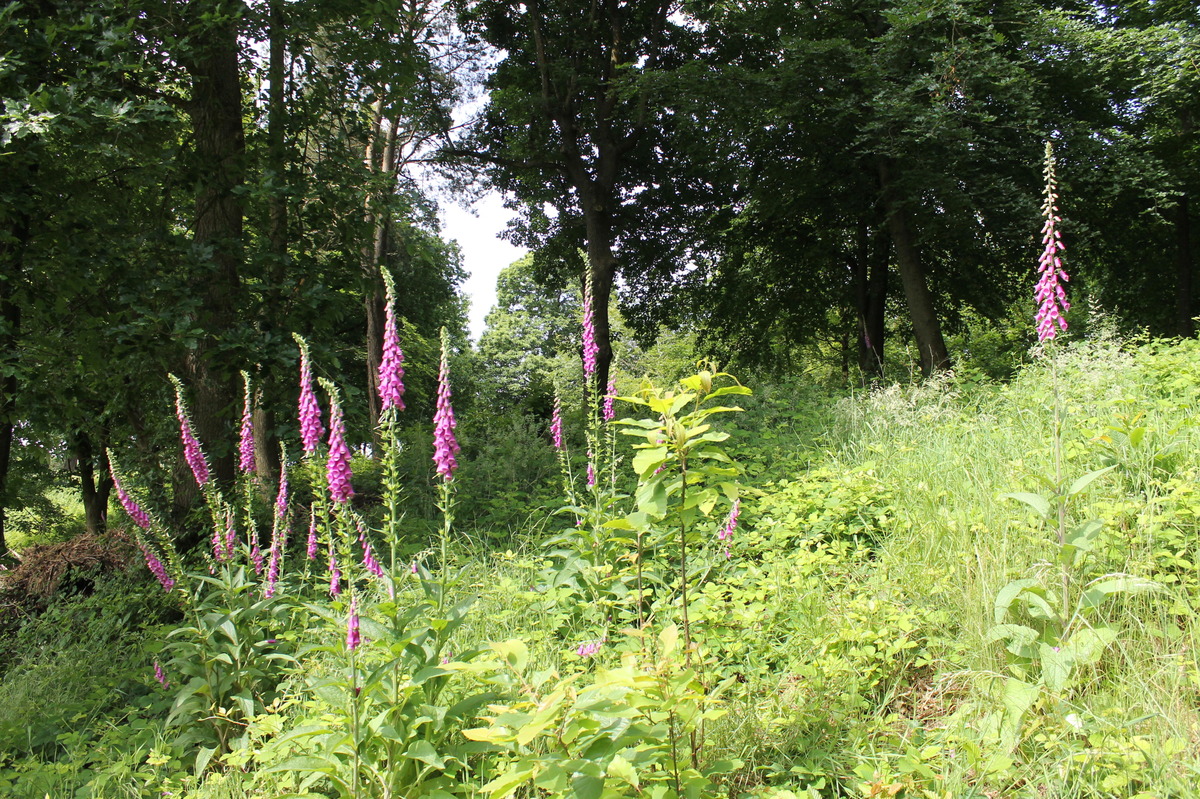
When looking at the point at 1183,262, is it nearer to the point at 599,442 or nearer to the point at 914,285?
the point at 914,285

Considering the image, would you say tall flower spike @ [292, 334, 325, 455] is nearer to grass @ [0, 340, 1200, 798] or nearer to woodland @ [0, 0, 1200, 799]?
A: woodland @ [0, 0, 1200, 799]

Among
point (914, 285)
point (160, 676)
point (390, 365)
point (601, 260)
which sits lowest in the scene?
point (160, 676)

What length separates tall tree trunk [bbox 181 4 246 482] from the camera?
5746 mm

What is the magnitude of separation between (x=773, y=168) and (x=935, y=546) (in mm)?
10712

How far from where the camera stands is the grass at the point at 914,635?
2.27 m

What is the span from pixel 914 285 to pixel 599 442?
30.3 feet

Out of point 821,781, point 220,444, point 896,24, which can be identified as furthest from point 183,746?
point 896,24

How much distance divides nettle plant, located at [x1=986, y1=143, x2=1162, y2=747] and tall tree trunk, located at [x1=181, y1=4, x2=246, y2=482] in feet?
18.6

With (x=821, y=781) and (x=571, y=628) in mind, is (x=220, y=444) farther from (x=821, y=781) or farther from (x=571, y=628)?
(x=821, y=781)

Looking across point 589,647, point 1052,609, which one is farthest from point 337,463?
point 1052,609

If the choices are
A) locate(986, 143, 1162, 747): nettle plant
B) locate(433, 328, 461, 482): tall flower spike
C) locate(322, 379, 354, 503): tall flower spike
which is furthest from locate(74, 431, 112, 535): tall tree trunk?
locate(986, 143, 1162, 747): nettle plant

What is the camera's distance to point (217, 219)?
6297 millimetres

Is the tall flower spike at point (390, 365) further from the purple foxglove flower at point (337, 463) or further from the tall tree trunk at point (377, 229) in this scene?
the tall tree trunk at point (377, 229)

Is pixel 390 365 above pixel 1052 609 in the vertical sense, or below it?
above
